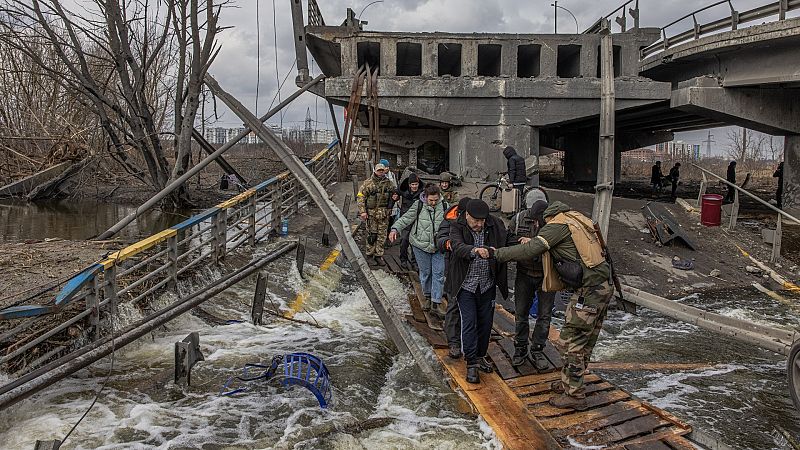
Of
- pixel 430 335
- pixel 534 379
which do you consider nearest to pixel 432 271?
pixel 430 335

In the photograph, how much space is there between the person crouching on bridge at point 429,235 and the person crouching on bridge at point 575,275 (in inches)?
80.8

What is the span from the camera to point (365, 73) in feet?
52.5

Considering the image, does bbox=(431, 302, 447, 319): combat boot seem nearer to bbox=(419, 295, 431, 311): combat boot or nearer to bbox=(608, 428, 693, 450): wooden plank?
bbox=(419, 295, 431, 311): combat boot

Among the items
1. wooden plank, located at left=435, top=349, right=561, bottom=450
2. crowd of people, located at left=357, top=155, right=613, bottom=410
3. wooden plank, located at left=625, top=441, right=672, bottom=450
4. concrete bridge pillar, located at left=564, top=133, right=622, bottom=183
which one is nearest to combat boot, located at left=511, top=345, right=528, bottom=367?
crowd of people, located at left=357, top=155, right=613, bottom=410

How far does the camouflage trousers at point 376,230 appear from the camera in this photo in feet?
34.1

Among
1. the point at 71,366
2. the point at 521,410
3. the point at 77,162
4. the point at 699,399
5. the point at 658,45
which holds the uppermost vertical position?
the point at 658,45

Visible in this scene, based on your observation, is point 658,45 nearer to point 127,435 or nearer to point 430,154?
point 430,154

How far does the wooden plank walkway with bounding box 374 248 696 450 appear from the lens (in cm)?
473

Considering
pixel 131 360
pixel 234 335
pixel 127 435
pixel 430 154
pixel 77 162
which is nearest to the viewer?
pixel 127 435

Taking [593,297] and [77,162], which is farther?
[77,162]

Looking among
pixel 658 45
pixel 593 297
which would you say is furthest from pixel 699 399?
pixel 658 45

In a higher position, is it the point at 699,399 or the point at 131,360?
the point at 131,360

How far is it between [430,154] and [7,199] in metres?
15.2

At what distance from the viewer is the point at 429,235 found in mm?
7391
